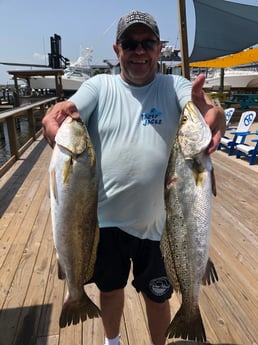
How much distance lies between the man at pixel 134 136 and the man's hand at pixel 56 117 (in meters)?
0.12

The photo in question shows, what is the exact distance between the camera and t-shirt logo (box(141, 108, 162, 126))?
1700mm

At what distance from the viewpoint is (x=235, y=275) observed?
113 inches

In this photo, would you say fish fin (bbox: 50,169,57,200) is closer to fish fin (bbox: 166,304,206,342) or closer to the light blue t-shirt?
the light blue t-shirt

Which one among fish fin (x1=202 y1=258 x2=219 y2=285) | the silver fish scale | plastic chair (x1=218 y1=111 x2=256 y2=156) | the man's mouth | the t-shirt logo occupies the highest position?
the man's mouth

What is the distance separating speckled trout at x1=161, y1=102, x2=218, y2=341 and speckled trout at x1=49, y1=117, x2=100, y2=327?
1.17ft

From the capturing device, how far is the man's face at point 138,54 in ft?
5.49

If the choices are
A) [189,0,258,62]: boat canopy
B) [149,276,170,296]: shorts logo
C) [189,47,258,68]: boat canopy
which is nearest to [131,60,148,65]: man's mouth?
[149,276,170,296]: shorts logo

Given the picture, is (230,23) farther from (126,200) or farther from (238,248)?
(126,200)

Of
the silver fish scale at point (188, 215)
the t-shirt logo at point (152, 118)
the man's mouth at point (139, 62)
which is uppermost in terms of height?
the man's mouth at point (139, 62)

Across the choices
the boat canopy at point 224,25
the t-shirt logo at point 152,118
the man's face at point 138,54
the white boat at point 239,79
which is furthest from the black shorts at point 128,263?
the white boat at point 239,79

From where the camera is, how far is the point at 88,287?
283cm

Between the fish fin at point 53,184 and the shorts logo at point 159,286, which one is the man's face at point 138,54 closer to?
the fish fin at point 53,184

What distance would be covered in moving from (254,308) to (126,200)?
1477mm

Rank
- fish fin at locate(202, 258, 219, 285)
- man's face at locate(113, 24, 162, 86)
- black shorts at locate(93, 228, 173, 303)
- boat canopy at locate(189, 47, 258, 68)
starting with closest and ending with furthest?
fish fin at locate(202, 258, 219, 285) → man's face at locate(113, 24, 162, 86) → black shorts at locate(93, 228, 173, 303) → boat canopy at locate(189, 47, 258, 68)
